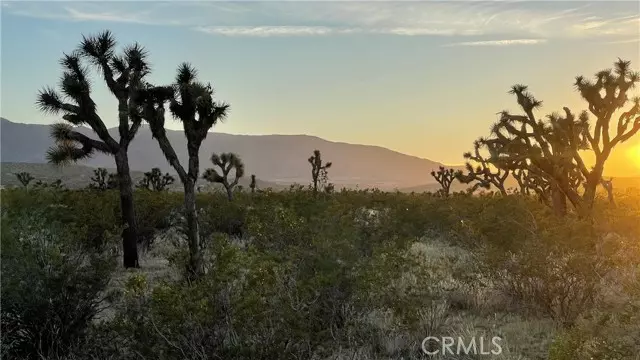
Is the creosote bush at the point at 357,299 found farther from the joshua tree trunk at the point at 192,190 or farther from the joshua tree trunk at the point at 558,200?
the joshua tree trunk at the point at 558,200

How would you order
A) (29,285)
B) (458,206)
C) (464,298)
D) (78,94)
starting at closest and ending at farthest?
(29,285), (464,298), (78,94), (458,206)

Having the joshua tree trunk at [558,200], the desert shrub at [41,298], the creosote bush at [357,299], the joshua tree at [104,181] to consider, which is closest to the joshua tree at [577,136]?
the joshua tree trunk at [558,200]

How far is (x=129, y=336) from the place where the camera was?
19.0ft

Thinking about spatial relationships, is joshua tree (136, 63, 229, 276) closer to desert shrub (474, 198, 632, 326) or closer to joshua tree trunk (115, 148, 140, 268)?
joshua tree trunk (115, 148, 140, 268)

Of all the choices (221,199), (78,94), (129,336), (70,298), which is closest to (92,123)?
(78,94)

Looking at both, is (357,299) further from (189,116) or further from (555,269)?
(189,116)

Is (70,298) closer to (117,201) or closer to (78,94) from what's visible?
(78,94)

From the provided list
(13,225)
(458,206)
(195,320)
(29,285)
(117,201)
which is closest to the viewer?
(195,320)

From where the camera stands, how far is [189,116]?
37.6 ft

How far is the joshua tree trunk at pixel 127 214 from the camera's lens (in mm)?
14070

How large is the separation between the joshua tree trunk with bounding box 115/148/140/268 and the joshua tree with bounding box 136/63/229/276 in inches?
120

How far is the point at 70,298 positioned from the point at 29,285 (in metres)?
0.47

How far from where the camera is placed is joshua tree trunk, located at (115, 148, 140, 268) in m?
14.1

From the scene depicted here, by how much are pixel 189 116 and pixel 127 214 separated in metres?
4.27
